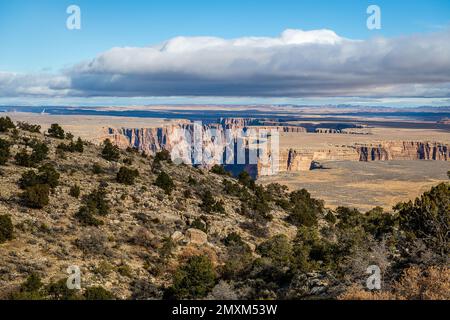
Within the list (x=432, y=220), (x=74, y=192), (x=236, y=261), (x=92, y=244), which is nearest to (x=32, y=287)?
(x=92, y=244)

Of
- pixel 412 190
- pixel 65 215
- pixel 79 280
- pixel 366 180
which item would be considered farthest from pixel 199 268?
pixel 366 180

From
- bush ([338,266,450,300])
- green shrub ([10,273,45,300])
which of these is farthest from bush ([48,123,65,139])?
bush ([338,266,450,300])

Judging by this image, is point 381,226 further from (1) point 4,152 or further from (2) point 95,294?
(1) point 4,152

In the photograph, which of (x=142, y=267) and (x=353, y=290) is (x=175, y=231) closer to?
(x=142, y=267)

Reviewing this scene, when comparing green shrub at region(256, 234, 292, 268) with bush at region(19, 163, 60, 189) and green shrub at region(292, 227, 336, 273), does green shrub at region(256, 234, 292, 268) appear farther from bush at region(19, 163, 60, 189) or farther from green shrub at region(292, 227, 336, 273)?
bush at region(19, 163, 60, 189)

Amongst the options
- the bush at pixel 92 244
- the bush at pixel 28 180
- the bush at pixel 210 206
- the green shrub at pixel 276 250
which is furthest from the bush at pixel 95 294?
the bush at pixel 210 206

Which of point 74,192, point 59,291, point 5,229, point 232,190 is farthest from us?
point 232,190

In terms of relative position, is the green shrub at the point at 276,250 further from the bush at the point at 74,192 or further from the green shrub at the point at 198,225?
the bush at the point at 74,192
